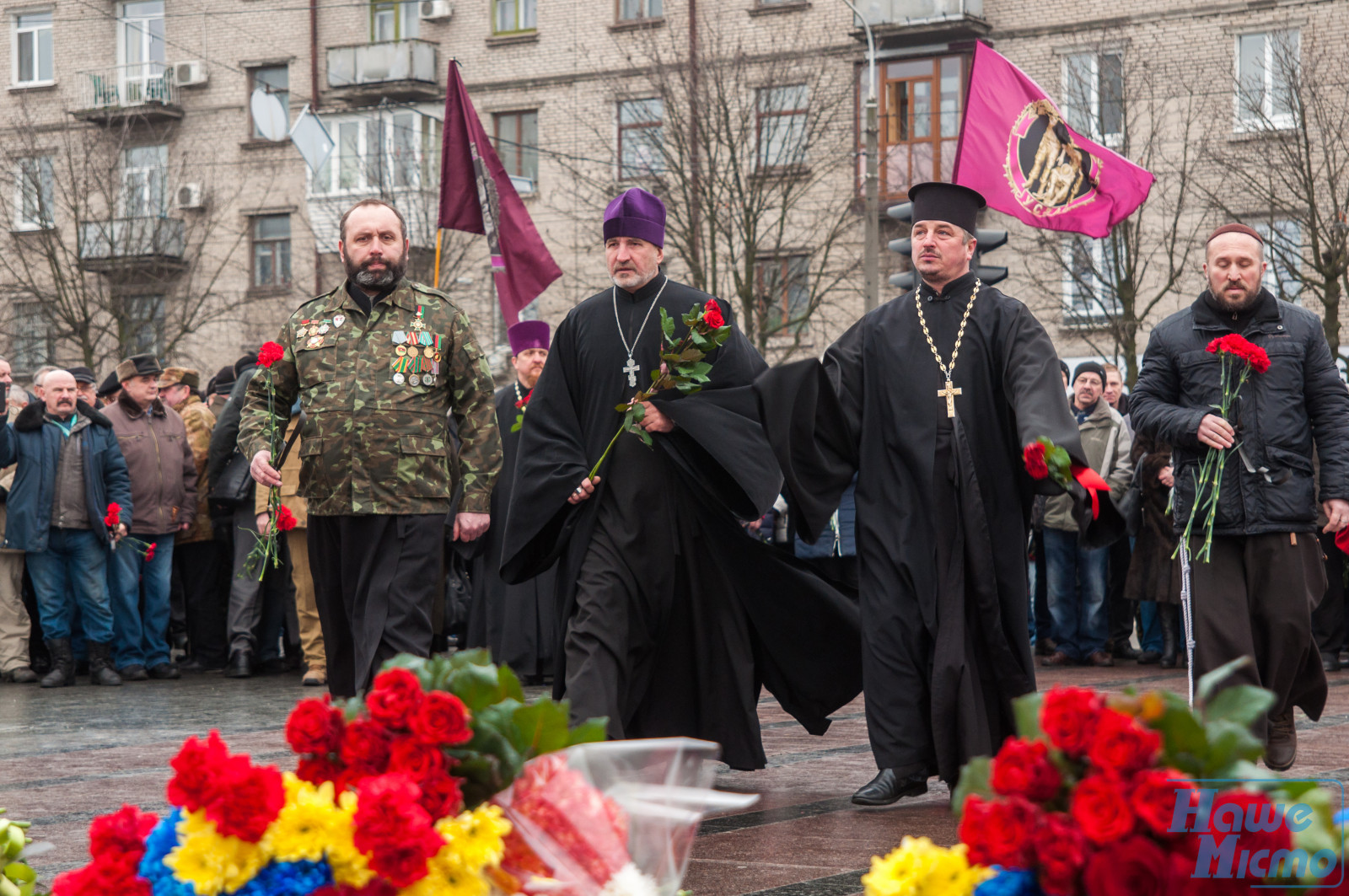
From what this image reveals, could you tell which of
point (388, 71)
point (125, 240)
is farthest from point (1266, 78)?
point (125, 240)

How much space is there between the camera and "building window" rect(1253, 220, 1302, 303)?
75.9ft

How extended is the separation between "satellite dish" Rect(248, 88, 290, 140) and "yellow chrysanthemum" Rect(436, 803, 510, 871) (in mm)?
33246

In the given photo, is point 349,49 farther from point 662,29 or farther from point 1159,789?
point 1159,789

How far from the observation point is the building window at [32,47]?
3959cm

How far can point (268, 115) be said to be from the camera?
3497 cm

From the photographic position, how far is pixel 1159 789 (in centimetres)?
200

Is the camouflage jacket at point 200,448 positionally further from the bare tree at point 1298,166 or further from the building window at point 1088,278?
the building window at point 1088,278

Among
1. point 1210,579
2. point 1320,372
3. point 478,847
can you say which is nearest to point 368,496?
point 1210,579

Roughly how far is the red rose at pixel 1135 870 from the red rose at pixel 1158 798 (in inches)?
1.0

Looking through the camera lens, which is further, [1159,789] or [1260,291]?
[1260,291]

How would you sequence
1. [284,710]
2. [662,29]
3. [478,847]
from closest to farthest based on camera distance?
[478,847]
[284,710]
[662,29]

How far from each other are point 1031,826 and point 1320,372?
5.56 metres

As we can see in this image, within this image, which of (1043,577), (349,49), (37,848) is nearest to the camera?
(37,848)

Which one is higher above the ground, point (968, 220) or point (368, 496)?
point (968, 220)
